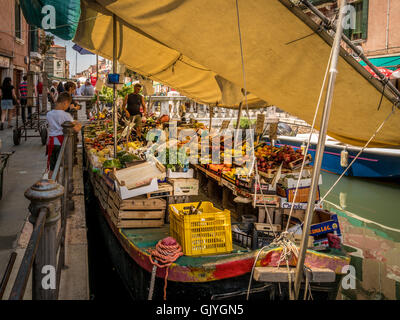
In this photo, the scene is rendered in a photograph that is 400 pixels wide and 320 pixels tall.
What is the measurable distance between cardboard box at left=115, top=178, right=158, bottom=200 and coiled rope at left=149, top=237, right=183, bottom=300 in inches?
41.7

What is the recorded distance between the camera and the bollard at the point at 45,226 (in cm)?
201

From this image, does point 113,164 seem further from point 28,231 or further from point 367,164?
point 367,164

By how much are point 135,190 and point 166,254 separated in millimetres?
1245

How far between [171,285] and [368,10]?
2076 cm

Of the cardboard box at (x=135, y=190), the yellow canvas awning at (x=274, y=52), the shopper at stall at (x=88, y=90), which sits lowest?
the cardboard box at (x=135, y=190)

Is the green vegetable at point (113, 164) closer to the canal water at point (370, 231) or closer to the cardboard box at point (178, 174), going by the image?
the cardboard box at point (178, 174)

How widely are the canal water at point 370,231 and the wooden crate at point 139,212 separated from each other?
249 cm

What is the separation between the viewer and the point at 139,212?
467 cm

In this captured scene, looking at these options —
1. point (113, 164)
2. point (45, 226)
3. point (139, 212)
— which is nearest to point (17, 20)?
point (113, 164)

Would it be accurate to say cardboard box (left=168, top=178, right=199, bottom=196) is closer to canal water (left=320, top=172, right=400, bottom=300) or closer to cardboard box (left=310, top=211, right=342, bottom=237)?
cardboard box (left=310, top=211, right=342, bottom=237)

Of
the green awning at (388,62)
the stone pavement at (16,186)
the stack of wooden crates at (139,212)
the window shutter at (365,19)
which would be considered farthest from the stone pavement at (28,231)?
the window shutter at (365,19)

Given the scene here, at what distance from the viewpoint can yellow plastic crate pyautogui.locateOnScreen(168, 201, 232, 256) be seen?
371 cm

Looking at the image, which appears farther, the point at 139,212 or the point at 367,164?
the point at 367,164
